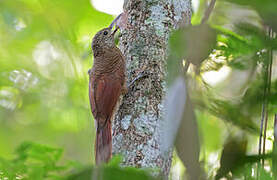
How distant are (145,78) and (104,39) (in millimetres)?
1340

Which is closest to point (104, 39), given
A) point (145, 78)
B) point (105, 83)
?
point (105, 83)

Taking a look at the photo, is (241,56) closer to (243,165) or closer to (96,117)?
(243,165)

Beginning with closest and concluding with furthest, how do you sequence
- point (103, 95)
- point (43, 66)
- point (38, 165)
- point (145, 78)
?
point (38, 165), point (145, 78), point (103, 95), point (43, 66)

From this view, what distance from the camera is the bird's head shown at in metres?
3.58

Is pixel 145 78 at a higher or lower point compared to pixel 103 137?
higher

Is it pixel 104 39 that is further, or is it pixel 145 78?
pixel 104 39

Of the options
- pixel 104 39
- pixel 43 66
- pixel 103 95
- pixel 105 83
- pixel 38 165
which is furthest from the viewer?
pixel 104 39

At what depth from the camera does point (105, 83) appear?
321 centimetres

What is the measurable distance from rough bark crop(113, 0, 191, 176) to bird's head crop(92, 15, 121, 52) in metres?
0.71

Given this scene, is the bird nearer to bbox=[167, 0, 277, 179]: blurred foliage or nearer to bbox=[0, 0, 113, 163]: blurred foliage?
bbox=[0, 0, 113, 163]: blurred foliage

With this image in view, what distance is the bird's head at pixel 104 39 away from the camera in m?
3.58

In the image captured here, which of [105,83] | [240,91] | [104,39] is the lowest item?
[240,91]

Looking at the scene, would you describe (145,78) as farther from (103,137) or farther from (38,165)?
(38,165)

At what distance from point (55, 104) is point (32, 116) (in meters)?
1.54
